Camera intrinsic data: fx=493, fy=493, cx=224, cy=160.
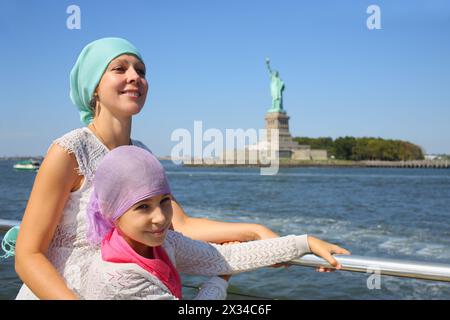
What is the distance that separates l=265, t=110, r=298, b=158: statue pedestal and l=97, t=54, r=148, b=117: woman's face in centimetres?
4248

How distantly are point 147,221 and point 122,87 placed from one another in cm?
47

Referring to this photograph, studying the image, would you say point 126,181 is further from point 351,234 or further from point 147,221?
point 351,234

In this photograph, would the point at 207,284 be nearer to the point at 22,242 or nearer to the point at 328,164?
the point at 22,242

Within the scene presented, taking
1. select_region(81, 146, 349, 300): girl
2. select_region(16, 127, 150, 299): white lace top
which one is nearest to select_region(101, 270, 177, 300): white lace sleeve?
select_region(81, 146, 349, 300): girl

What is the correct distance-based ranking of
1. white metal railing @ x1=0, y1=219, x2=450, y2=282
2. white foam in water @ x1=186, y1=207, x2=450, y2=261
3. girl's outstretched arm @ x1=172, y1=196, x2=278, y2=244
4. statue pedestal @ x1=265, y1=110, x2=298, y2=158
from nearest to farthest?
white metal railing @ x1=0, y1=219, x2=450, y2=282, girl's outstretched arm @ x1=172, y1=196, x2=278, y2=244, white foam in water @ x1=186, y1=207, x2=450, y2=261, statue pedestal @ x1=265, y1=110, x2=298, y2=158

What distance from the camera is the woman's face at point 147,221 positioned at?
1229 mm

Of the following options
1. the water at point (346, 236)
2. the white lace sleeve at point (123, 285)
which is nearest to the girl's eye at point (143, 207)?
the white lace sleeve at point (123, 285)

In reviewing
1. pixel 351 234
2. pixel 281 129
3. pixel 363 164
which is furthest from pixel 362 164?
pixel 351 234

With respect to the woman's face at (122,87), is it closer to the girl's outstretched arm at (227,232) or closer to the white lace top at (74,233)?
the white lace top at (74,233)

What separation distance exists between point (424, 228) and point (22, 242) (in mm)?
12071

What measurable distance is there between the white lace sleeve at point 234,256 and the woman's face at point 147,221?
25 cm

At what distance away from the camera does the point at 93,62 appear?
4.87 feet

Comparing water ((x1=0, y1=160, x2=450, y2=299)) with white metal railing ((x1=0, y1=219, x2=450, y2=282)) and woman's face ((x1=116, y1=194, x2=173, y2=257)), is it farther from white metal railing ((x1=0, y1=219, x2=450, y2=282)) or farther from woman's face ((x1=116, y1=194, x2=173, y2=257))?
woman's face ((x1=116, y1=194, x2=173, y2=257))

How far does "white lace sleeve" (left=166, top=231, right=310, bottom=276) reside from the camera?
151 centimetres
